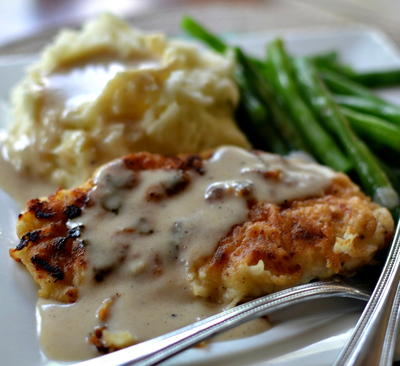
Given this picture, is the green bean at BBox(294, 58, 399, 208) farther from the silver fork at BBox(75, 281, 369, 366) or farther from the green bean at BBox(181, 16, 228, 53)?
the silver fork at BBox(75, 281, 369, 366)

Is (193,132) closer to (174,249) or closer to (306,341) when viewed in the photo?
(174,249)

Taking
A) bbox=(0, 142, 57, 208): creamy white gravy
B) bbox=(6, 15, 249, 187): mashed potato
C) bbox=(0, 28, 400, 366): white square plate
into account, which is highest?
bbox=(6, 15, 249, 187): mashed potato

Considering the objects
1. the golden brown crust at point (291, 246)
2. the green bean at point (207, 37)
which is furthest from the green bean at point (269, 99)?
the golden brown crust at point (291, 246)

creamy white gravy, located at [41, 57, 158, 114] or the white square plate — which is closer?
the white square plate

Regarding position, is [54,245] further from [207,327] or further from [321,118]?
[321,118]

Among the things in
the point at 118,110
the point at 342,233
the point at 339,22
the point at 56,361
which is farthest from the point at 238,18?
the point at 56,361

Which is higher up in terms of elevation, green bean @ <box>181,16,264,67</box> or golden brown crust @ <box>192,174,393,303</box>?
green bean @ <box>181,16,264,67</box>

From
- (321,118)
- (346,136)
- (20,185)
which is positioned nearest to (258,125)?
(321,118)

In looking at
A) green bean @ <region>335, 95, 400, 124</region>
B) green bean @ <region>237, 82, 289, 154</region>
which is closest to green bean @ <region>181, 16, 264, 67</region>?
green bean @ <region>237, 82, 289, 154</region>
